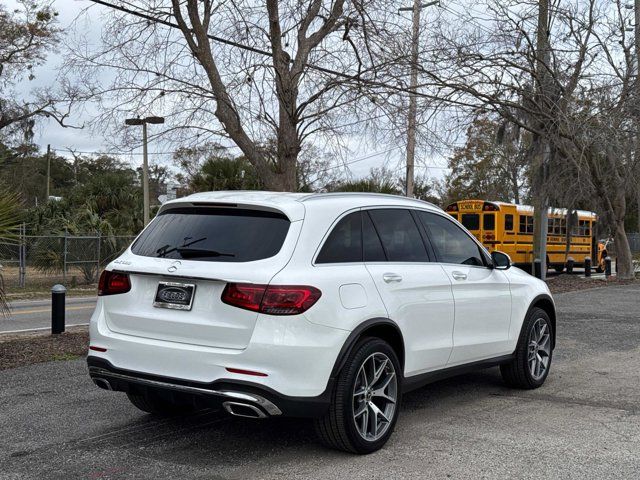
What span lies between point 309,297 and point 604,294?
1494 centimetres

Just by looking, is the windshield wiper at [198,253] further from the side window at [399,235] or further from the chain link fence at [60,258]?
the chain link fence at [60,258]

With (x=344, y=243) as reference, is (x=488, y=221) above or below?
above

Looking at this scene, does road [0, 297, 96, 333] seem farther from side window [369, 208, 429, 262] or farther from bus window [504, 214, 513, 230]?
bus window [504, 214, 513, 230]

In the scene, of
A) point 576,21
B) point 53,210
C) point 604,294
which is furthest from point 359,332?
point 53,210

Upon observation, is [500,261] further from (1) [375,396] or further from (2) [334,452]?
(2) [334,452]

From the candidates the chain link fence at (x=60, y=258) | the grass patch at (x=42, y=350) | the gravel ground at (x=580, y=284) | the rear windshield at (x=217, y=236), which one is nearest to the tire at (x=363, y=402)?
the rear windshield at (x=217, y=236)

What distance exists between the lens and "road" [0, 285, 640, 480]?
4.68m

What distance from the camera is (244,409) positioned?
4523 millimetres


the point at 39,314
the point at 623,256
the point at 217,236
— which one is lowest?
the point at 39,314

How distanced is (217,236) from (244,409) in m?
1.20

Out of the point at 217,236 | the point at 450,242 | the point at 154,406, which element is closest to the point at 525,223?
the point at 450,242

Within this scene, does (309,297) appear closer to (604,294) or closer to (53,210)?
(604,294)

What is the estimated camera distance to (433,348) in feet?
18.8

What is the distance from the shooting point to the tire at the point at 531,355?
→ 697cm
